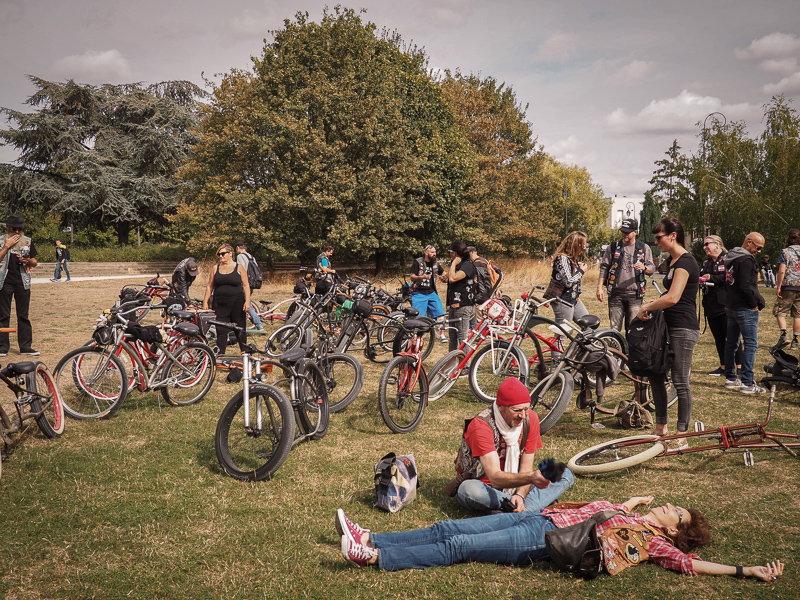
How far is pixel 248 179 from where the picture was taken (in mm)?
27359

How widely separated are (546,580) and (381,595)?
981mm

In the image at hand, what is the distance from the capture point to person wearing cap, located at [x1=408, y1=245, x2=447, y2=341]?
413 inches

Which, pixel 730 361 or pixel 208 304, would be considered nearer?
pixel 730 361

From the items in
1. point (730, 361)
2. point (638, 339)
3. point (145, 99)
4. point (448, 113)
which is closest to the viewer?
point (638, 339)

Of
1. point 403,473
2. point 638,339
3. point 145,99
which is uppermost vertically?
point 145,99

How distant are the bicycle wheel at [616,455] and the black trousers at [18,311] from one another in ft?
27.9

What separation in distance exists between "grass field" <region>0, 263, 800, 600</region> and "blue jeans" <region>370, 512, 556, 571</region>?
0.07 meters

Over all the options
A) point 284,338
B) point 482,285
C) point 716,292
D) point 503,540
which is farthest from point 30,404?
point 716,292

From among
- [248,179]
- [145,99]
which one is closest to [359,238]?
[248,179]

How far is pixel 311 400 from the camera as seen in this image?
218 inches

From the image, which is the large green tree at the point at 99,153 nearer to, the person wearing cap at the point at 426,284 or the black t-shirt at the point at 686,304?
the person wearing cap at the point at 426,284

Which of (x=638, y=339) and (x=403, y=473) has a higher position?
(x=638, y=339)

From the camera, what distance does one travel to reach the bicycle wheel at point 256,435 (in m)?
4.60

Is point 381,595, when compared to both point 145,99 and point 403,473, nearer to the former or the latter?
point 403,473
